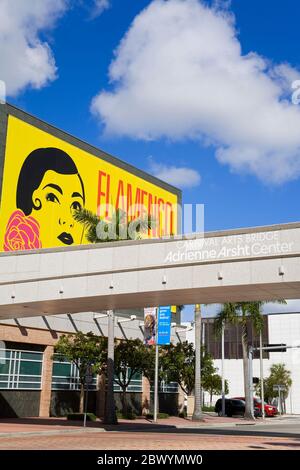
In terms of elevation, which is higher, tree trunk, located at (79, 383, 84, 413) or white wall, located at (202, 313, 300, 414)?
white wall, located at (202, 313, 300, 414)

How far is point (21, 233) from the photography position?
1718 inches

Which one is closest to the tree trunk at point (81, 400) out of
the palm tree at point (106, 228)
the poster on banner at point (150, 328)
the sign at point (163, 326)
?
the poster on banner at point (150, 328)

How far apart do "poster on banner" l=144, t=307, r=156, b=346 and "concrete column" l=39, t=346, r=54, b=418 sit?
21.0 ft

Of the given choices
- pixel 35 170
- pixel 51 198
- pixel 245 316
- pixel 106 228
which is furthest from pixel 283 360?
pixel 106 228

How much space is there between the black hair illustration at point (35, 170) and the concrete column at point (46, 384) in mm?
10641

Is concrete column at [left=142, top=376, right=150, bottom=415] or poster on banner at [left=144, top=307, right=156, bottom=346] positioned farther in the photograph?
concrete column at [left=142, top=376, right=150, bottom=415]

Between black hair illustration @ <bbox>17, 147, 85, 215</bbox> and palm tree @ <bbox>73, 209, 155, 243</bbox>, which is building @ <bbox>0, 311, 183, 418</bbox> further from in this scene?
black hair illustration @ <bbox>17, 147, 85, 215</bbox>

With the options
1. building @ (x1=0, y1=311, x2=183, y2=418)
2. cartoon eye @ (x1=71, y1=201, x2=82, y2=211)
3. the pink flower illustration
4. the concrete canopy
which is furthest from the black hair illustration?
the concrete canopy

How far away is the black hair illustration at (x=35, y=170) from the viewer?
145 ft

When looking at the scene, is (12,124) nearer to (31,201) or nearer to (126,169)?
(31,201)

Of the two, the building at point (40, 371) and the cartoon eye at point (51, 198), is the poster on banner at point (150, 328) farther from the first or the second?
the cartoon eye at point (51, 198)

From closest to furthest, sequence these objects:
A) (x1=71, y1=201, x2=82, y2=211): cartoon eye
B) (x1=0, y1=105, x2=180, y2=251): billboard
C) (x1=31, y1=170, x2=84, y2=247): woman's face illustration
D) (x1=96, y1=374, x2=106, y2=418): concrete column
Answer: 1. (x1=0, y1=105, x2=180, y2=251): billboard
2. (x1=96, y1=374, x2=106, y2=418): concrete column
3. (x1=31, y1=170, x2=84, y2=247): woman's face illustration
4. (x1=71, y1=201, x2=82, y2=211): cartoon eye

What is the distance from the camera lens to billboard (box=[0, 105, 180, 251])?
43062mm

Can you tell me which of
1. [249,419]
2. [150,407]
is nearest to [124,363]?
[150,407]
